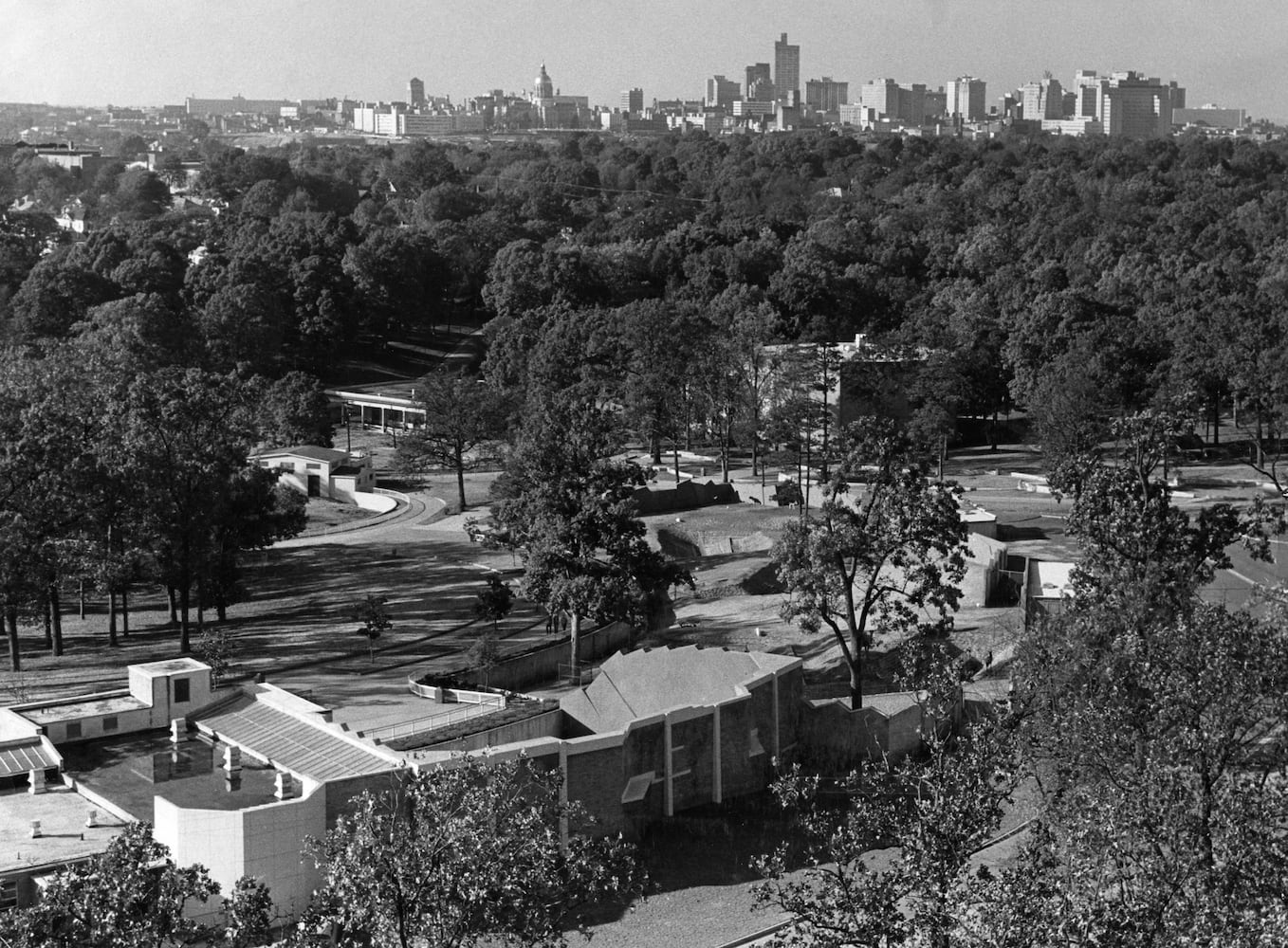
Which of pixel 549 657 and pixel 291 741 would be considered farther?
pixel 549 657

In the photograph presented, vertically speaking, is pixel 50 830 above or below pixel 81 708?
below

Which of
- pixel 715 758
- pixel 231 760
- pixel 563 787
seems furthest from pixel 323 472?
pixel 563 787

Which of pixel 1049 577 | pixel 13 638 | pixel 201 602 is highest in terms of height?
pixel 1049 577

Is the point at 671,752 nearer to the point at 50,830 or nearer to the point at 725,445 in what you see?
the point at 50,830

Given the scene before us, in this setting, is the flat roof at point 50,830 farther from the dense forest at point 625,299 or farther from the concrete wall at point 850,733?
the concrete wall at point 850,733

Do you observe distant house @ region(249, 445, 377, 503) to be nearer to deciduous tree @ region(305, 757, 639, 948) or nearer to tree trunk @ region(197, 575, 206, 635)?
tree trunk @ region(197, 575, 206, 635)

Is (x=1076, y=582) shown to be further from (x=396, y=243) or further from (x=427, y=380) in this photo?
(x=396, y=243)

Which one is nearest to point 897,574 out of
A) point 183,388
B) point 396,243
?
point 183,388
